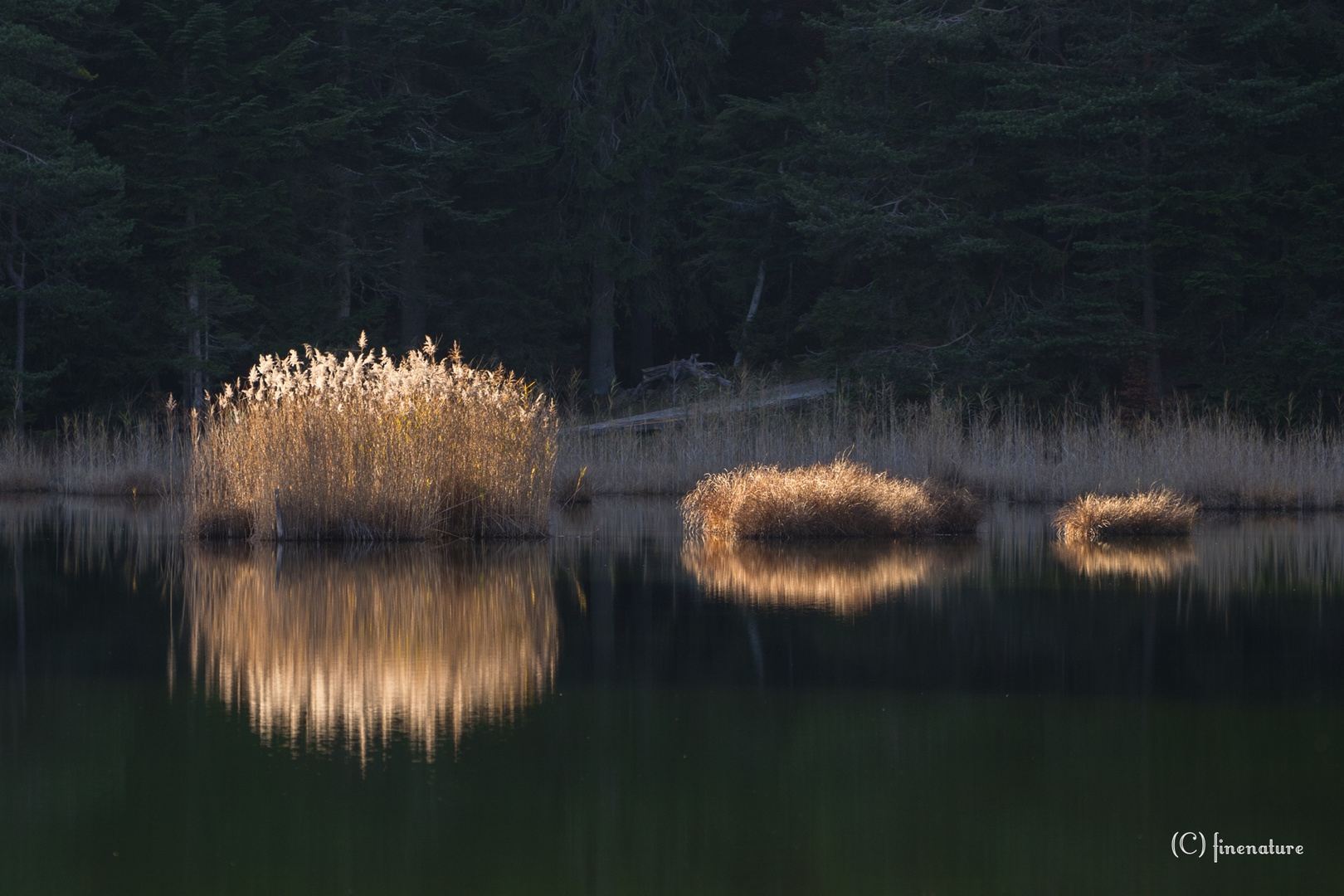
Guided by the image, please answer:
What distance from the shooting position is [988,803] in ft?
13.9

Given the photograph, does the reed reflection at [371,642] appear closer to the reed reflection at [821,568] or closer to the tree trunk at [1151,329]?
the reed reflection at [821,568]

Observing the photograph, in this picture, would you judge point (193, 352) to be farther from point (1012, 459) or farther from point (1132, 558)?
point (1132, 558)

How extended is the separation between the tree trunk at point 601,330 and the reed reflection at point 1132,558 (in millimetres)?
21445

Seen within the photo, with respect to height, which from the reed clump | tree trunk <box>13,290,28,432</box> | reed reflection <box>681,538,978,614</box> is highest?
tree trunk <box>13,290,28,432</box>

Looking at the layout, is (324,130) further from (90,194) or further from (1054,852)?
(1054,852)

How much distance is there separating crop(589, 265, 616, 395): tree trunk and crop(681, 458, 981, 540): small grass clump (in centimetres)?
2028

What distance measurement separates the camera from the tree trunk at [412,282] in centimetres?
3147

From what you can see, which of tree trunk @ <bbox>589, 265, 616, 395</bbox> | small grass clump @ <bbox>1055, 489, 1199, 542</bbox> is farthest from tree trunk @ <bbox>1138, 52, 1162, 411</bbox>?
tree trunk @ <bbox>589, 265, 616, 395</bbox>

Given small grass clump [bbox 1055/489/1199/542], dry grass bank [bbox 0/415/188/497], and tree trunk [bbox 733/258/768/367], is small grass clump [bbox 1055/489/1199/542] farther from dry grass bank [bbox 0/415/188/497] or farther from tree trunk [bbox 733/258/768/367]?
tree trunk [bbox 733/258/768/367]

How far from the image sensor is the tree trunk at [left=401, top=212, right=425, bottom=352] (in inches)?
1239

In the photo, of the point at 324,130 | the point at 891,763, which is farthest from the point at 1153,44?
the point at 891,763

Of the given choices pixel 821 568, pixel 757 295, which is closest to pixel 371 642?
pixel 821 568

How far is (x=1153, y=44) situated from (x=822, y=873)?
22.8 m

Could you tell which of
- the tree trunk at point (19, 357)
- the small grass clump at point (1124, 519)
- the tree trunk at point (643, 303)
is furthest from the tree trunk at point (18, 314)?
the small grass clump at point (1124, 519)
